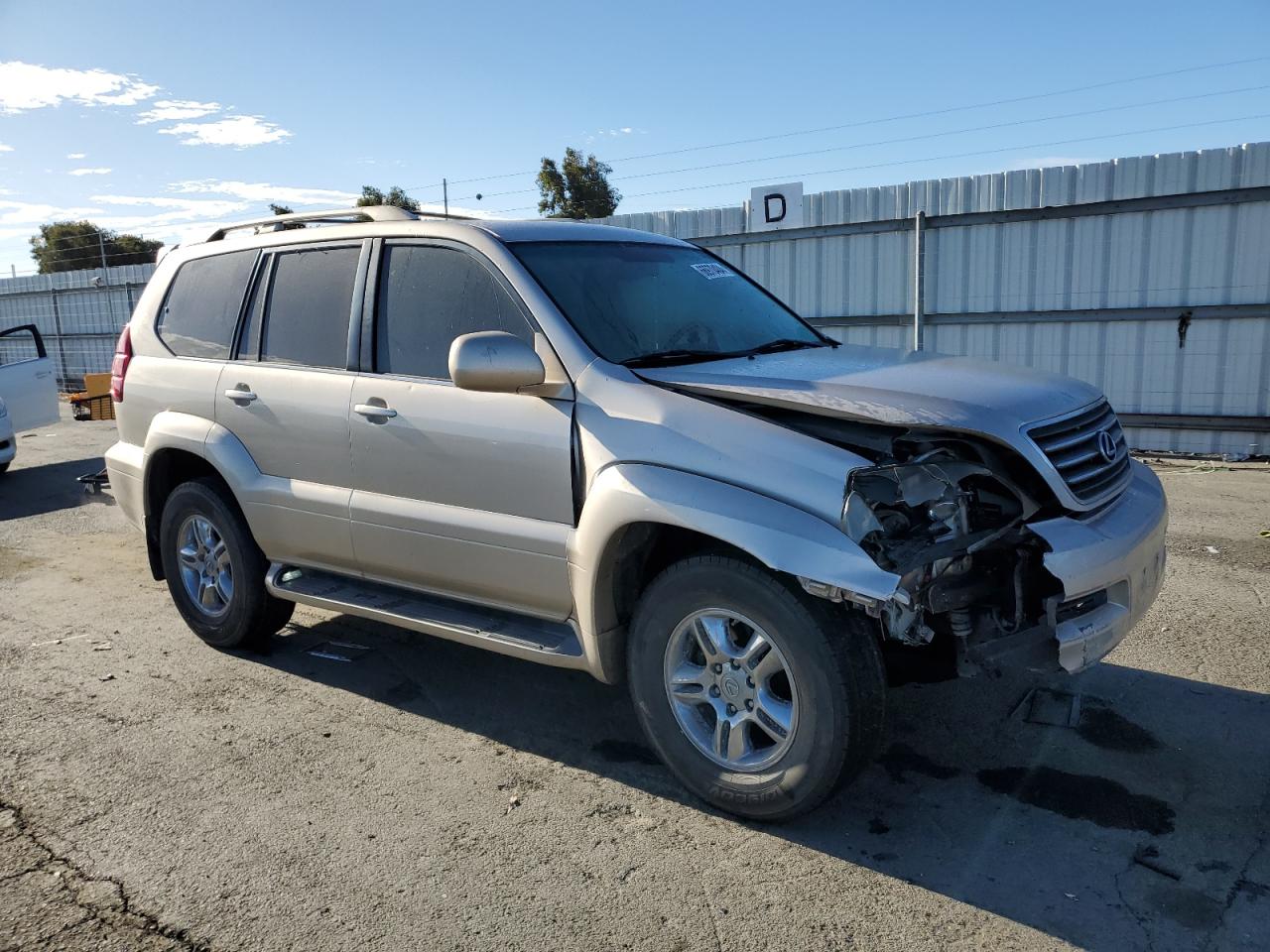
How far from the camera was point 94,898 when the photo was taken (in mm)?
2967

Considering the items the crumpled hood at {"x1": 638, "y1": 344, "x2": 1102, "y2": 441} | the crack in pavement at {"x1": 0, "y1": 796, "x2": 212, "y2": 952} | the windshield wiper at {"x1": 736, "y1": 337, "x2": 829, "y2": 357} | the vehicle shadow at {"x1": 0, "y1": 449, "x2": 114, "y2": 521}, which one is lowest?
the vehicle shadow at {"x1": 0, "y1": 449, "x2": 114, "y2": 521}

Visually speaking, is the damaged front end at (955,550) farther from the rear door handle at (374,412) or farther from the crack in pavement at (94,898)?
the crack in pavement at (94,898)

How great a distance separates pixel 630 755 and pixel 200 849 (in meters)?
1.53

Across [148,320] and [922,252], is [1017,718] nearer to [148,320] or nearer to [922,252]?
[148,320]

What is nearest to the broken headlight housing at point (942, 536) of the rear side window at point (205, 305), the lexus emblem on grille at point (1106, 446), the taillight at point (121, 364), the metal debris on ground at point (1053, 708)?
the lexus emblem on grille at point (1106, 446)

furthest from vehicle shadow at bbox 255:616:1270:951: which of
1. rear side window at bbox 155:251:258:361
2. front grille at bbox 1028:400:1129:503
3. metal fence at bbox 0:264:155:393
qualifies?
metal fence at bbox 0:264:155:393

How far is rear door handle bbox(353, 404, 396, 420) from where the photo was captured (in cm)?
404

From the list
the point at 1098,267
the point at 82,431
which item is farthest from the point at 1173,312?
the point at 82,431

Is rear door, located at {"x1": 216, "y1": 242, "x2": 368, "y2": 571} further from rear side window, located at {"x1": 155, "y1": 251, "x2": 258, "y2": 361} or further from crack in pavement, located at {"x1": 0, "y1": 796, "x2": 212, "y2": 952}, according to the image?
crack in pavement, located at {"x1": 0, "y1": 796, "x2": 212, "y2": 952}

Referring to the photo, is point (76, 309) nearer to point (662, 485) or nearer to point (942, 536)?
point (662, 485)

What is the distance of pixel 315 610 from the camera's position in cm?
583

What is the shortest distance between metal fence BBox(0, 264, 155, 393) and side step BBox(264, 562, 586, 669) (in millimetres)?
18423

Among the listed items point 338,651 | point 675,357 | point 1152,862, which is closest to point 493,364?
point 675,357

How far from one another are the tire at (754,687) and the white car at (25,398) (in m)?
9.97
